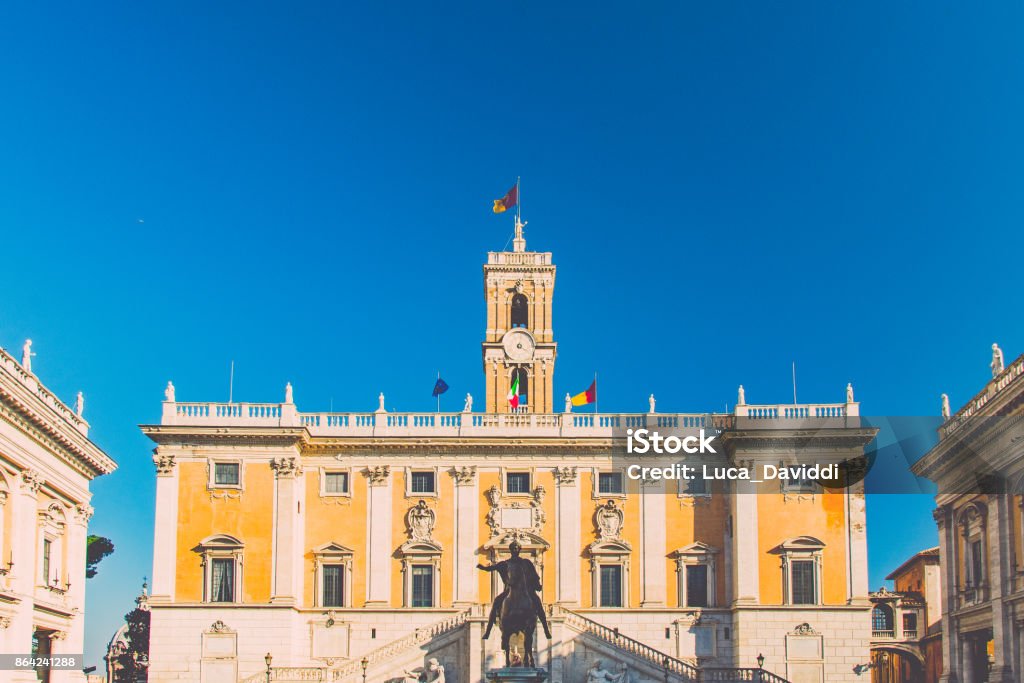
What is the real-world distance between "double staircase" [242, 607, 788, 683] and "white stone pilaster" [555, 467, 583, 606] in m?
3.79

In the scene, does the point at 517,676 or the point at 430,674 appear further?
the point at 430,674

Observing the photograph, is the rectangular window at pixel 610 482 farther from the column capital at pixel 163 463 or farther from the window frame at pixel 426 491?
the column capital at pixel 163 463

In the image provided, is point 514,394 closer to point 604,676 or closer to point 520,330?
point 520,330

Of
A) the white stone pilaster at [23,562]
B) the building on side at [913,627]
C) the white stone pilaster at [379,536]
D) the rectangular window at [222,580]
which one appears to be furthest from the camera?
the building on side at [913,627]

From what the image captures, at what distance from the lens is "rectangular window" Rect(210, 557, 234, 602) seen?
54375mm

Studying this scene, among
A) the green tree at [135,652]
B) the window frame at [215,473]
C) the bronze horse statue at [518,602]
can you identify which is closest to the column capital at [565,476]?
the window frame at [215,473]

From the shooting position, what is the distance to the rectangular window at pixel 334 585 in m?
55.3

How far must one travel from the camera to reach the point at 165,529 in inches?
2162

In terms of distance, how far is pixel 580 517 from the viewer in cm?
5641

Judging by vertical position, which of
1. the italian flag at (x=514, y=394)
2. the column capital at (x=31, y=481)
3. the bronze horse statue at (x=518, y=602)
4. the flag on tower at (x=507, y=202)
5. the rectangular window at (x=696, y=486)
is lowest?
the bronze horse statue at (x=518, y=602)

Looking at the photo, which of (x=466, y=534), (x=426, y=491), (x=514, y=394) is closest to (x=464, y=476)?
(x=426, y=491)

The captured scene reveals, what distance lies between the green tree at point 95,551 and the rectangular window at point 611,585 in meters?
35.4

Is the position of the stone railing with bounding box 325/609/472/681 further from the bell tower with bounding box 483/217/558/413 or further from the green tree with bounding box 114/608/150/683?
the green tree with bounding box 114/608/150/683

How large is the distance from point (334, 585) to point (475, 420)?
30.1ft
